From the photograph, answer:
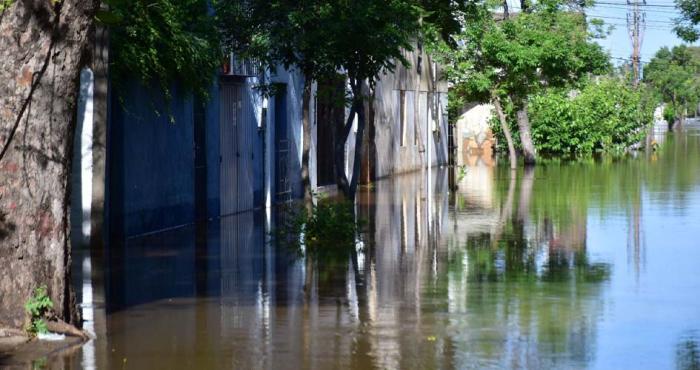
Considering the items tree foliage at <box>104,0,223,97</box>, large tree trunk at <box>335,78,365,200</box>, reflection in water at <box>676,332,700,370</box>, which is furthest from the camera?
large tree trunk at <box>335,78,365,200</box>

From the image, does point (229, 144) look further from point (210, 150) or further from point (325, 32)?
point (325, 32)

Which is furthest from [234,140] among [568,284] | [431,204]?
[568,284]

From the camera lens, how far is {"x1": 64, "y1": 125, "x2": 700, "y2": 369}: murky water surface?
9750mm

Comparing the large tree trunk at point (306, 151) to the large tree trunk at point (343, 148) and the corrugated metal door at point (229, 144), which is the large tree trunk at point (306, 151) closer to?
the large tree trunk at point (343, 148)

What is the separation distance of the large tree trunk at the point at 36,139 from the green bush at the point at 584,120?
38.6 m

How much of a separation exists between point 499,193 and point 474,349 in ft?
60.3

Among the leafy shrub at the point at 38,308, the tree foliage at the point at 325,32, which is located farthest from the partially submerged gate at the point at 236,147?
the leafy shrub at the point at 38,308

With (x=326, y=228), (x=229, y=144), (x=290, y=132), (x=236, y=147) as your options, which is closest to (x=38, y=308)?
(x=326, y=228)

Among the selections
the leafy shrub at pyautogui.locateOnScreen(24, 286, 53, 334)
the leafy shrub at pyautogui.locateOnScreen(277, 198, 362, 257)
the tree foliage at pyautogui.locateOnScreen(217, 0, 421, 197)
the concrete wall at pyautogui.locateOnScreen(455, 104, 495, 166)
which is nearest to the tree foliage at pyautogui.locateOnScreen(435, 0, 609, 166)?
the concrete wall at pyautogui.locateOnScreen(455, 104, 495, 166)

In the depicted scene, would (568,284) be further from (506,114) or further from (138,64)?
(506,114)

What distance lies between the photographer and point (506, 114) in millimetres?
46875

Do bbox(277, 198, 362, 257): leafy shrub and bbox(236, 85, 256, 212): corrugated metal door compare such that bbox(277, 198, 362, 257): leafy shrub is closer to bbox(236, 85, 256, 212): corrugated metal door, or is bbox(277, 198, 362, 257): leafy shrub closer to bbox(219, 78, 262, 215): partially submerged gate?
bbox(219, 78, 262, 215): partially submerged gate

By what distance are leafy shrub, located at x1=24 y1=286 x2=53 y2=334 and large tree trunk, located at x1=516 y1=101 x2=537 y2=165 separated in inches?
1319

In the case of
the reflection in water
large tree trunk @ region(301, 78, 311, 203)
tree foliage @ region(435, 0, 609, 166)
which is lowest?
the reflection in water
